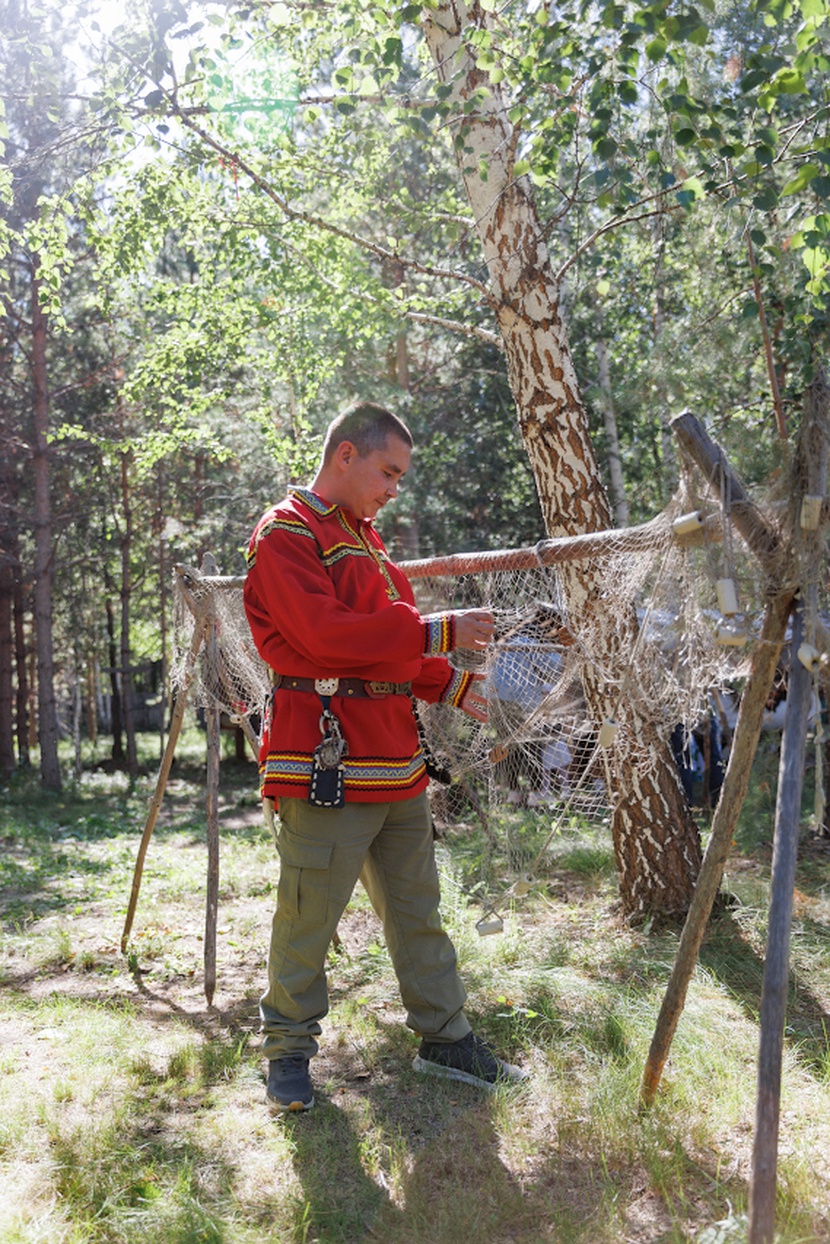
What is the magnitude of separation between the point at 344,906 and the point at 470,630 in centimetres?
87

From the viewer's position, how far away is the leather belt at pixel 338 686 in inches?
109

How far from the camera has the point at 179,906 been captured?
575cm

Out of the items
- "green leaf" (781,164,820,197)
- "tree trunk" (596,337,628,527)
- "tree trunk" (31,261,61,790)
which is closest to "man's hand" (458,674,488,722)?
"green leaf" (781,164,820,197)

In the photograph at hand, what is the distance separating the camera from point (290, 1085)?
2.84m

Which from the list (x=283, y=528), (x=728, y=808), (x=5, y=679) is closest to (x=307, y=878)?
(x=283, y=528)

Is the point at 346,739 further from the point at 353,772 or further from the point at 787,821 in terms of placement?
the point at 787,821

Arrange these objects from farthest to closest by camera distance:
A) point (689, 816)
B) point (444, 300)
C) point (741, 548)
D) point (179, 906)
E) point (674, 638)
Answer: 1. point (444, 300)
2. point (179, 906)
3. point (689, 816)
4. point (674, 638)
5. point (741, 548)

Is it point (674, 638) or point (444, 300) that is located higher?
point (444, 300)

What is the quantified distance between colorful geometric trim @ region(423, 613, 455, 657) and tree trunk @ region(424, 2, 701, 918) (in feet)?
5.14

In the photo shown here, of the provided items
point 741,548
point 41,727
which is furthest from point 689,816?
point 41,727

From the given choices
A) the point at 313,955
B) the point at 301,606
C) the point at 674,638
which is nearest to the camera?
the point at 301,606

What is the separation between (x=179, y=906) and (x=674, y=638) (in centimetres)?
385

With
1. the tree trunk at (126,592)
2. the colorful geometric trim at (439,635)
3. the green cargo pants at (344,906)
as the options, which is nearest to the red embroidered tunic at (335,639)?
the colorful geometric trim at (439,635)

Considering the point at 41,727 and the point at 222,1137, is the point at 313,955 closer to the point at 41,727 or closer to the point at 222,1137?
the point at 222,1137
